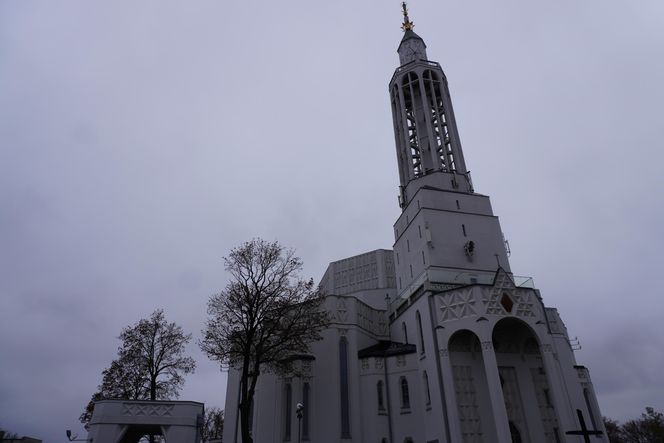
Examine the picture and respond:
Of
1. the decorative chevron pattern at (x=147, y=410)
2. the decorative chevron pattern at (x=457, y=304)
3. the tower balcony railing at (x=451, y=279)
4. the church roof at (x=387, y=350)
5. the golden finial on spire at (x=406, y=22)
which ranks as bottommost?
the decorative chevron pattern at (x=147, y=410)

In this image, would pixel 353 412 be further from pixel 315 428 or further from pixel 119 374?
pixel 119 374

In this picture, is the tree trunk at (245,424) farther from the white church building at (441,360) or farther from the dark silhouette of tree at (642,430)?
the dark silhouette of tree at (642,430)

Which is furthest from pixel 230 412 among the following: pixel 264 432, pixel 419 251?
pixel 419 251

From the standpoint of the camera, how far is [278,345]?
28.9m

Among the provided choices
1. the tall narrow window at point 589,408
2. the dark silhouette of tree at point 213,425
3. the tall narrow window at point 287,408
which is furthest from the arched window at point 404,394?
the dark silhouette of tree at point 213,425

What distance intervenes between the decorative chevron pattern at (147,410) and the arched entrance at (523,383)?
22.3 m

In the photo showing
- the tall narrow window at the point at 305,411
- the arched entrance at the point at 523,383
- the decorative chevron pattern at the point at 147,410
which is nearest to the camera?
the decorative chevron pattern at the point at 147,410

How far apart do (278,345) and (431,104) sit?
32.0m

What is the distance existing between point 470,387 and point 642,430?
63387mm

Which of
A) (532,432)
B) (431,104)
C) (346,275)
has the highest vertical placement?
(431,104)

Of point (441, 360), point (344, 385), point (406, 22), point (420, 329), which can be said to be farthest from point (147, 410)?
point (406, 22)

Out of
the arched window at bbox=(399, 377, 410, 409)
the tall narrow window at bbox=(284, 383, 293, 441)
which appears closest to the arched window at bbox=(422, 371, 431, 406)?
the arched window at bbox=(399, 377, 410, 409)

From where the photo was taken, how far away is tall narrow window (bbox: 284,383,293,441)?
30.9m

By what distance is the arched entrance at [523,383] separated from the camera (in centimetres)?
2803
